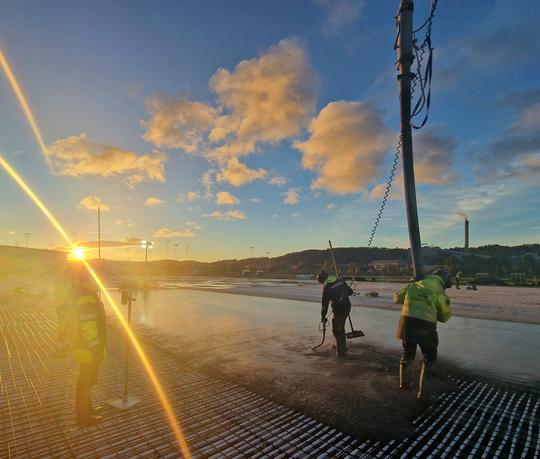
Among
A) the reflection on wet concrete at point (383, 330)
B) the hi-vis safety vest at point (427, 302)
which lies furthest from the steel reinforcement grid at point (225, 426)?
the reflection on wet concrete at point (383, 330)

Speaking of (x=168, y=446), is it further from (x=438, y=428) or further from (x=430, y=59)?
(x=430, y=59)

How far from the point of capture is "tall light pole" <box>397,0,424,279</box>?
463 centimetres

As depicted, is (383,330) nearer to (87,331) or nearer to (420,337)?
(420,337)

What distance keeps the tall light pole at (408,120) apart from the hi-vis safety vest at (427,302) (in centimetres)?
31

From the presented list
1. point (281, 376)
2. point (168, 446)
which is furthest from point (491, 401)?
point (168, 446)

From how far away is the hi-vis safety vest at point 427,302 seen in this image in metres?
4.34

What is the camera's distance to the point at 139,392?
441cm

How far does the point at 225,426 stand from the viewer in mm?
3508

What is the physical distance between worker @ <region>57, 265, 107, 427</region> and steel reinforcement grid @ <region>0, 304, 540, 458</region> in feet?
0.78

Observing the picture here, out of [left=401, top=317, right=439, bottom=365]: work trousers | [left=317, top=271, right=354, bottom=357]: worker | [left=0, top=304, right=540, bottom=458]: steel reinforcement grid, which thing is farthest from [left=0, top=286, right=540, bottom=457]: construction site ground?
[left=401, top=317, right=439, bottom=365]: work trousers

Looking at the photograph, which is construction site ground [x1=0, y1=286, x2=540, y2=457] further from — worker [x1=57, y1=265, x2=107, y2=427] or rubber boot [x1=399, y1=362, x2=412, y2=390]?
worker [x1=57, y1=265, x2=107, y2=427]

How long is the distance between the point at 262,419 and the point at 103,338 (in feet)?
7.12

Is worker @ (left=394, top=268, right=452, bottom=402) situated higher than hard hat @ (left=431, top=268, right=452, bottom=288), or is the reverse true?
hard hat @ (left=431, top=268, right=452, bottom=288)

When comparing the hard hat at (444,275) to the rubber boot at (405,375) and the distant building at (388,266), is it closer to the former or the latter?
the rubber boot at (405,375)
